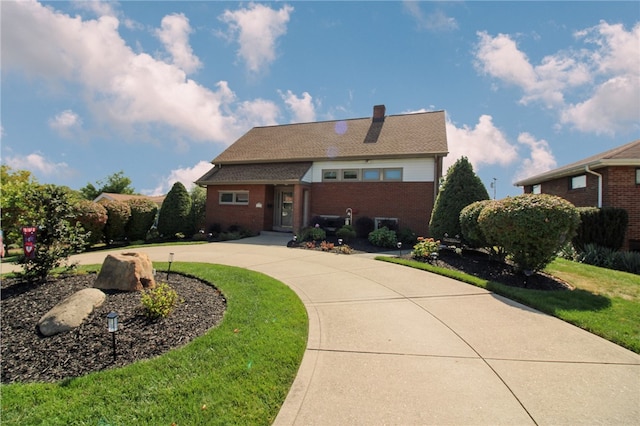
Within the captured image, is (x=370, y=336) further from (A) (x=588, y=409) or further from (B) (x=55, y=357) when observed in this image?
(B) (x=55, y=357)

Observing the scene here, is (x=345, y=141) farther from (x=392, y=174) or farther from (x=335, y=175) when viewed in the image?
(x=392, y=174)

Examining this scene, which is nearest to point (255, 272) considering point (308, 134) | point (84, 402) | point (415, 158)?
point (84, 402)

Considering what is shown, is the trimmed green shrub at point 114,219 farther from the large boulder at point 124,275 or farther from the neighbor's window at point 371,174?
the neighbor's window at point 371,174

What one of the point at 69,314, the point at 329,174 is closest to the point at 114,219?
the point at 329,174

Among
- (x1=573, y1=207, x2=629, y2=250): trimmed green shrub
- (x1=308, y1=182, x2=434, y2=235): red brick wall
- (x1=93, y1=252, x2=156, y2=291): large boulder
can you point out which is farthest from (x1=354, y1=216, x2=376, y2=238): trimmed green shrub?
(x1=93, y1=252, x2=156, y2=291): large boulder

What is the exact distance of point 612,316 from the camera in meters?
4.63

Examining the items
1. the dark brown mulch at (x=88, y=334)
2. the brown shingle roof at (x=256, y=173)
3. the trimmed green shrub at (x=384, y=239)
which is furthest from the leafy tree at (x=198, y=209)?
the dark brown mulch at (x=88, y=334)

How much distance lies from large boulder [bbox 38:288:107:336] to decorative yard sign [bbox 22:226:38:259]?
2005 mm

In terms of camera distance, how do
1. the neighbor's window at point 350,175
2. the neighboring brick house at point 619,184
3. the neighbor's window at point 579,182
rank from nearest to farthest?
the neighboring brick house at point 619,184 < the neighbor's window at point 579,182 < the neighbor's window at point 350,175

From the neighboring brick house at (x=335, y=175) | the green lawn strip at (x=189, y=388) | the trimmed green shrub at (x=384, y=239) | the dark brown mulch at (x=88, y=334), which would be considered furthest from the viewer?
the neighboring brick house at (x=335, y=175)

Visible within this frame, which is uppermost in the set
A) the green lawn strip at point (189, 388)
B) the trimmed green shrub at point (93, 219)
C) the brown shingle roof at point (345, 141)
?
the brown shingle roof at point (345, 141)

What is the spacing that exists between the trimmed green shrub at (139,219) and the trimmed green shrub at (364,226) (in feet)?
35.3

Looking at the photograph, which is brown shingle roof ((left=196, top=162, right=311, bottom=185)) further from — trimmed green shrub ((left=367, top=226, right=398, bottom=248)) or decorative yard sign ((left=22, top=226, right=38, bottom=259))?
decorative yard sign ((left=22, top=226, right=38, bottom=259))

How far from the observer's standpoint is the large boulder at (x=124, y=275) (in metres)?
5.42
